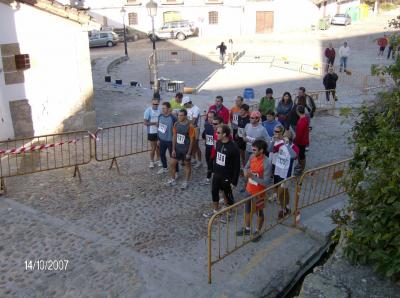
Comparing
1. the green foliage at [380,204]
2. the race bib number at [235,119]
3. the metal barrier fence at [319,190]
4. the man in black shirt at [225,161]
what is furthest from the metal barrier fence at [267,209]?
the race bib number at [235,119]

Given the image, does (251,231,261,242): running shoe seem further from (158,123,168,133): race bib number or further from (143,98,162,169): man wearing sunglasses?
(143,98,162,169): man wearing sunglasses

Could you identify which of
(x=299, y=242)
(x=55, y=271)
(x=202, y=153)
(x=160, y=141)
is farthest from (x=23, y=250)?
(x=202, y=153)

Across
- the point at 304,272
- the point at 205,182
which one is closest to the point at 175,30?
the point at 205,182

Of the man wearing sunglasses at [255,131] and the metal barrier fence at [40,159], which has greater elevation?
the man wearing sunglasses at [255,131]

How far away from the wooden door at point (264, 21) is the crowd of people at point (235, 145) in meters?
33.2

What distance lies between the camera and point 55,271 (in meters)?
6.75

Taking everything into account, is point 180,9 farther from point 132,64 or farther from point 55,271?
point 55,271

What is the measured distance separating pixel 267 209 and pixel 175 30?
1319 inches

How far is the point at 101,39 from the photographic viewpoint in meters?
37.4

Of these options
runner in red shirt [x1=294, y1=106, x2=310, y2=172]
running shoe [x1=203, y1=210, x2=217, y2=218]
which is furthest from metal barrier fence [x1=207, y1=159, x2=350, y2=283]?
runner in red shirt [x1=294, y1=106, x2=310, y2=172]

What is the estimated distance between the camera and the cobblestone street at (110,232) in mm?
6445

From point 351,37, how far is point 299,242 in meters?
35.3

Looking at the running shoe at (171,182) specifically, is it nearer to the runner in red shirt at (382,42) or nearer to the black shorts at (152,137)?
the black shorts at (152,137)
